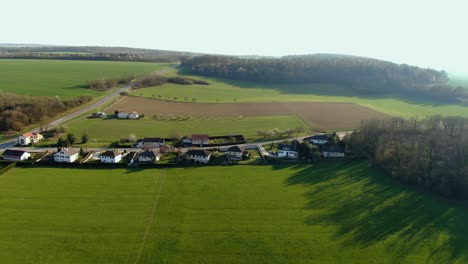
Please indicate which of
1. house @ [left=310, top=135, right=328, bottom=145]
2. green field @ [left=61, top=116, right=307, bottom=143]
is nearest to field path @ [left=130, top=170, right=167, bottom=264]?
green field @ [left=61, top=116, right=307, bottom=143]

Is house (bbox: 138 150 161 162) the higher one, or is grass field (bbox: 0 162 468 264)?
house (bbox: 138 150 161 162)

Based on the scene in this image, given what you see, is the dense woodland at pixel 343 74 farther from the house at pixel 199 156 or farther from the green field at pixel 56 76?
the house at pixel 199 156

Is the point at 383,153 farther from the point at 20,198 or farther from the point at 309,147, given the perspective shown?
the point at 20,198

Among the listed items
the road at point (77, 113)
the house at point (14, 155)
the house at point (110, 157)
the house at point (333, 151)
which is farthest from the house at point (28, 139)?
the house at point (333, 151)

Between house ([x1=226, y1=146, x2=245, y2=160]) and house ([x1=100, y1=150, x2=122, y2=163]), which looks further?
house ([x1=226, y1=146, x2=245, y2=160])

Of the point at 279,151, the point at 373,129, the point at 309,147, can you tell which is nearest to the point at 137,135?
the point at 279,151

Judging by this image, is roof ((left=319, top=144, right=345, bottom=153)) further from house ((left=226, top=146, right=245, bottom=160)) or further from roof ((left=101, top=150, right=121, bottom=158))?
roof ((left=101, top=150, right=121, bottom=158))
